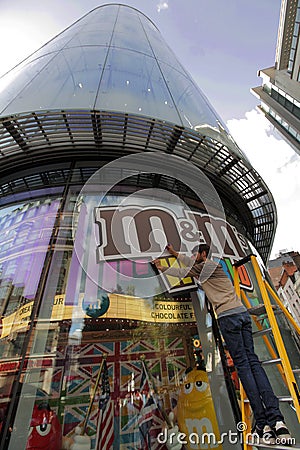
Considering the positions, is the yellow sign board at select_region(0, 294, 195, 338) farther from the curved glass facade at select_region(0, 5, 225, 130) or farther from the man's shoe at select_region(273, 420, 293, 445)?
the curved glass facade at select_region(0, 5, 225, 130)

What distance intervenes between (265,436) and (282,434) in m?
0.18

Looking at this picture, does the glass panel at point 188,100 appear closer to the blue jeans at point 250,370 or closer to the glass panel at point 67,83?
the glass panel at point 67,83

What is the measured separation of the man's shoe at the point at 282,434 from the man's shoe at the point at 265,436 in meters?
0.04

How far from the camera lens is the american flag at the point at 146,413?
309 centimetres

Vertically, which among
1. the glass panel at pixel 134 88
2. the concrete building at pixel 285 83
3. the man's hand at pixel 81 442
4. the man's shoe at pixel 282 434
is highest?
the concrete building at pixel 285 83

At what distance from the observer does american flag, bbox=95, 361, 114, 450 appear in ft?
9.77

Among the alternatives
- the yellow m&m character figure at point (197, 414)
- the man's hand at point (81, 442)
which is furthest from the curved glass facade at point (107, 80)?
the man's hand at point (81, 442)

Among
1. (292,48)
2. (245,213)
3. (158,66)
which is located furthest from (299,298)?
(158,66)

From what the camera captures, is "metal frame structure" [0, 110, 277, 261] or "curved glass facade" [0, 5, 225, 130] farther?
"curved glass facade" [0, 5, 225, 130]

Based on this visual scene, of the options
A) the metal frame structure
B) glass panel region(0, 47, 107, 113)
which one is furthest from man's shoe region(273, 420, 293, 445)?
glass panel region(0, 47, 107, 113)

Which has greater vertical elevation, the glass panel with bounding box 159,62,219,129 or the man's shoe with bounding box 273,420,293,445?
the glass panel with bounding box 159,62,219,129

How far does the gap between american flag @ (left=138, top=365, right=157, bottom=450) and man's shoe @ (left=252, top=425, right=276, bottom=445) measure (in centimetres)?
140

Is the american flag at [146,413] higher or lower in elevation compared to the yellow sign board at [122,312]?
lower

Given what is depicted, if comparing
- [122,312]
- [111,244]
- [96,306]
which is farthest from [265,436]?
[111,244]
